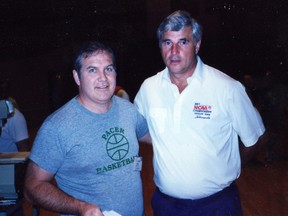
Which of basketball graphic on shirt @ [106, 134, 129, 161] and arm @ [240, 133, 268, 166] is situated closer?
basketball graphic on shirt @ [106, 134, 129, 161]

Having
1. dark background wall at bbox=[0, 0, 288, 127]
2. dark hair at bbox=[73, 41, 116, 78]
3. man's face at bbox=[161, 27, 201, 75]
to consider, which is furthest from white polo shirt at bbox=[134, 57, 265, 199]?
dark background wall at bbox=[0, 0, 288, 127]

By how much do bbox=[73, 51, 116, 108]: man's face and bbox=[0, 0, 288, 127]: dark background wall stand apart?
11765 millimetres

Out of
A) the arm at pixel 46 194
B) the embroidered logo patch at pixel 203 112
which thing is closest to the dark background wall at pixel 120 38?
the embroidered logo patch at pixel 203 112

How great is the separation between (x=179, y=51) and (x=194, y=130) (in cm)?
60

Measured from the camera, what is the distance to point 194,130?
260cm

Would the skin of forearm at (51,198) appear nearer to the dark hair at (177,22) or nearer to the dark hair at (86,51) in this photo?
the dark hair at (86,51)

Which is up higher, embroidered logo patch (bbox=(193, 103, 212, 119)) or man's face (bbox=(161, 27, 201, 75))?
man's face (bbox=(161, 27, 201, 75))

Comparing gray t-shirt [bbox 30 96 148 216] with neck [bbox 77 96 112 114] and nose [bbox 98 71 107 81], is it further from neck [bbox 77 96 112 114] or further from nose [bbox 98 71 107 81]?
nose [bbox 98 71 107 81]

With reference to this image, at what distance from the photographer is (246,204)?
514cm

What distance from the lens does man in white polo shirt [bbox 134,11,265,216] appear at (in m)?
2.60

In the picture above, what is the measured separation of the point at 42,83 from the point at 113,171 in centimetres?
1359

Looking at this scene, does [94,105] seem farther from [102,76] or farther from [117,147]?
[117,147]

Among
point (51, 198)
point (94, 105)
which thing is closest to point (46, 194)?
point (51, 198)

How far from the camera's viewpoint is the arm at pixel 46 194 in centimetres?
200
